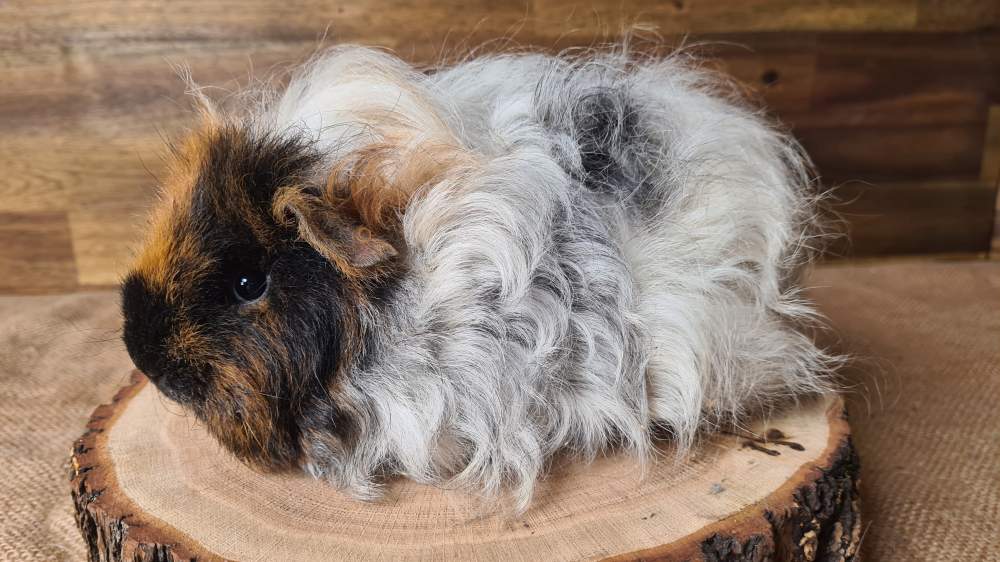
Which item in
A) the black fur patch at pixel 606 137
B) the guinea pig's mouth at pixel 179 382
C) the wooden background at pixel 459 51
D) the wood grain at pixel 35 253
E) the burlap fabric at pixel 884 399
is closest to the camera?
the guinea pig's mouth at pixel 179 382

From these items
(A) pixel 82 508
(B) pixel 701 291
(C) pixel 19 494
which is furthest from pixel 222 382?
(C) pixel 19 494

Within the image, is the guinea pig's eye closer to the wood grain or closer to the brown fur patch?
the brown fur patch

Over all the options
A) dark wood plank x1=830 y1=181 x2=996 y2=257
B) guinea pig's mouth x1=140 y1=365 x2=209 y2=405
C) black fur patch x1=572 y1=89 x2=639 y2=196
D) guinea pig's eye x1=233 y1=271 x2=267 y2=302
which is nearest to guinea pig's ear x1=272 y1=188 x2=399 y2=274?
guinea pig's eye x1=233 y1=271 x2=267 y2=302

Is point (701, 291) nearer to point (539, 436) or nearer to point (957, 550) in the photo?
point (539, 436)

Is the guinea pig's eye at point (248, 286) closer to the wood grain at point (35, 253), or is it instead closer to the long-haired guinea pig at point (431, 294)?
the long-haired guinea pig at point (431, 294)

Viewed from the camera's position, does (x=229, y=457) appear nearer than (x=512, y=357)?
No

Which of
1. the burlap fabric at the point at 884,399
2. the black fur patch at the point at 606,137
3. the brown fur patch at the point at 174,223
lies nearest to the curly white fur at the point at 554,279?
the black fur patch at the point at 606,137
